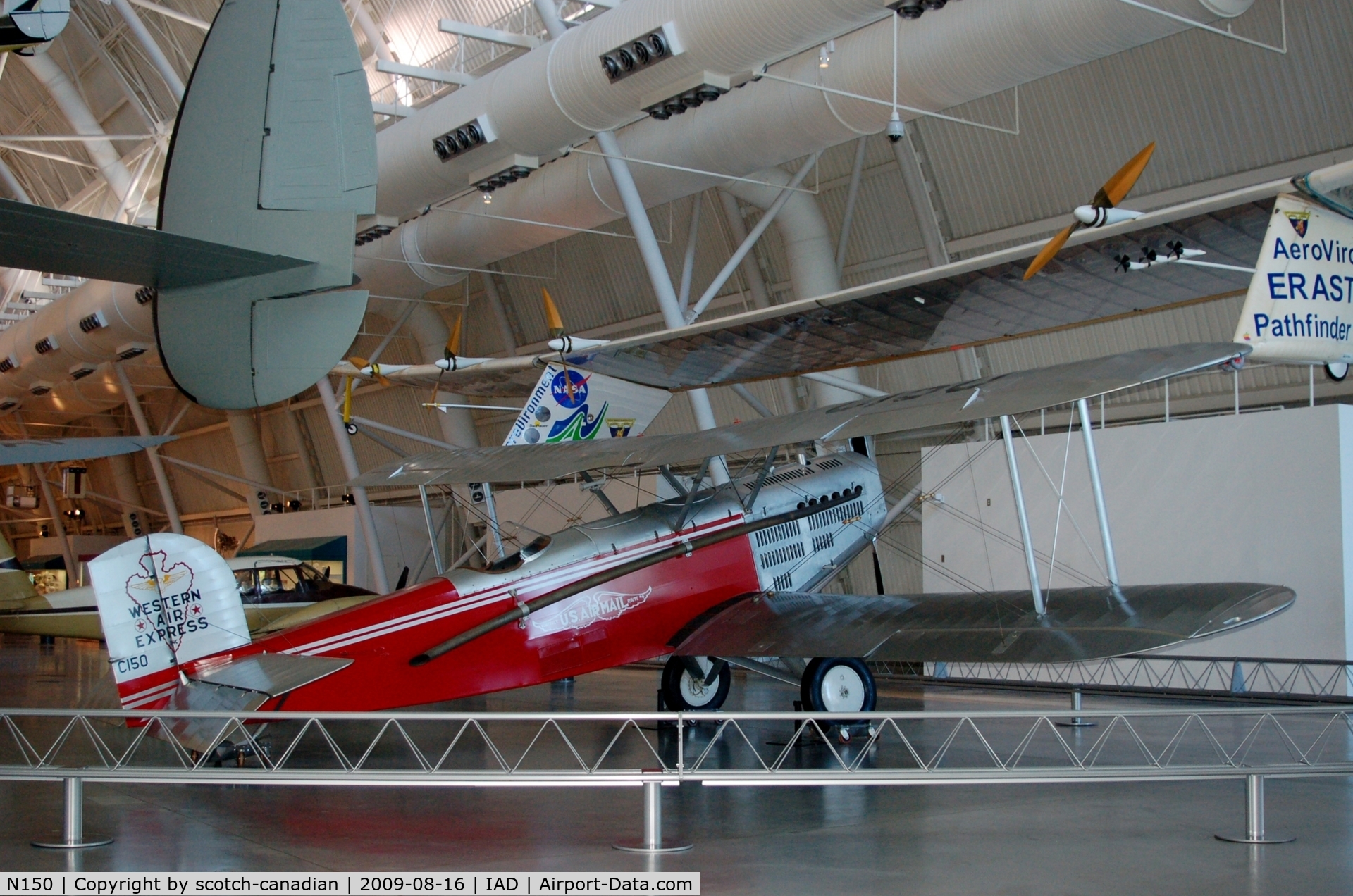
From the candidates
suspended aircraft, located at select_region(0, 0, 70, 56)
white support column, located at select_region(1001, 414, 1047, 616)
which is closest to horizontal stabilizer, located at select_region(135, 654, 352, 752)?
suspended aircraft, located at select_region(0, 0, 70, 56)

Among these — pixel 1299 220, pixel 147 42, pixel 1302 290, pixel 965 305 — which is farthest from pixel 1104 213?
pixel 147 42

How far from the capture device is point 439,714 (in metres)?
5.41

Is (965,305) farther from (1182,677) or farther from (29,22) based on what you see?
(29,22)

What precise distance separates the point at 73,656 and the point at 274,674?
66.1 ft

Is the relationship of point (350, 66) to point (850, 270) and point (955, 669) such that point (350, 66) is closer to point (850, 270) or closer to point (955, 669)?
point (955, 669)

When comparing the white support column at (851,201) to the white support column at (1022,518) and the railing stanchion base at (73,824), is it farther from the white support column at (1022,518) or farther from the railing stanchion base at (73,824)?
the railing stanchion base at (73,824)

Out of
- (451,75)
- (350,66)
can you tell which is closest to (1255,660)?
(350,66)

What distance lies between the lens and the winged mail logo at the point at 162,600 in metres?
8.19

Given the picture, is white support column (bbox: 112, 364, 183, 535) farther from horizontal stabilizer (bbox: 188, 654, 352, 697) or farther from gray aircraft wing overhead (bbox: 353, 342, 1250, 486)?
horizontal stabilizer (bbox: 188, 654, 352, 697)

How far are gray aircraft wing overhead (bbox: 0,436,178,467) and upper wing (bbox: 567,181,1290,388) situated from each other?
638 centimetres

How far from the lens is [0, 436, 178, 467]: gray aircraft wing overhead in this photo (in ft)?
44.5

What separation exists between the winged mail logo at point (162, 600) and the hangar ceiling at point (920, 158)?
8.46 metres

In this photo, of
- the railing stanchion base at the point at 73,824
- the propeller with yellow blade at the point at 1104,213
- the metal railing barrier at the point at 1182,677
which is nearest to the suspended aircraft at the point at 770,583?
the propeller with yellow blade at the point at 1104,213

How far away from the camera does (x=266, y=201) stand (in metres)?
5.45
